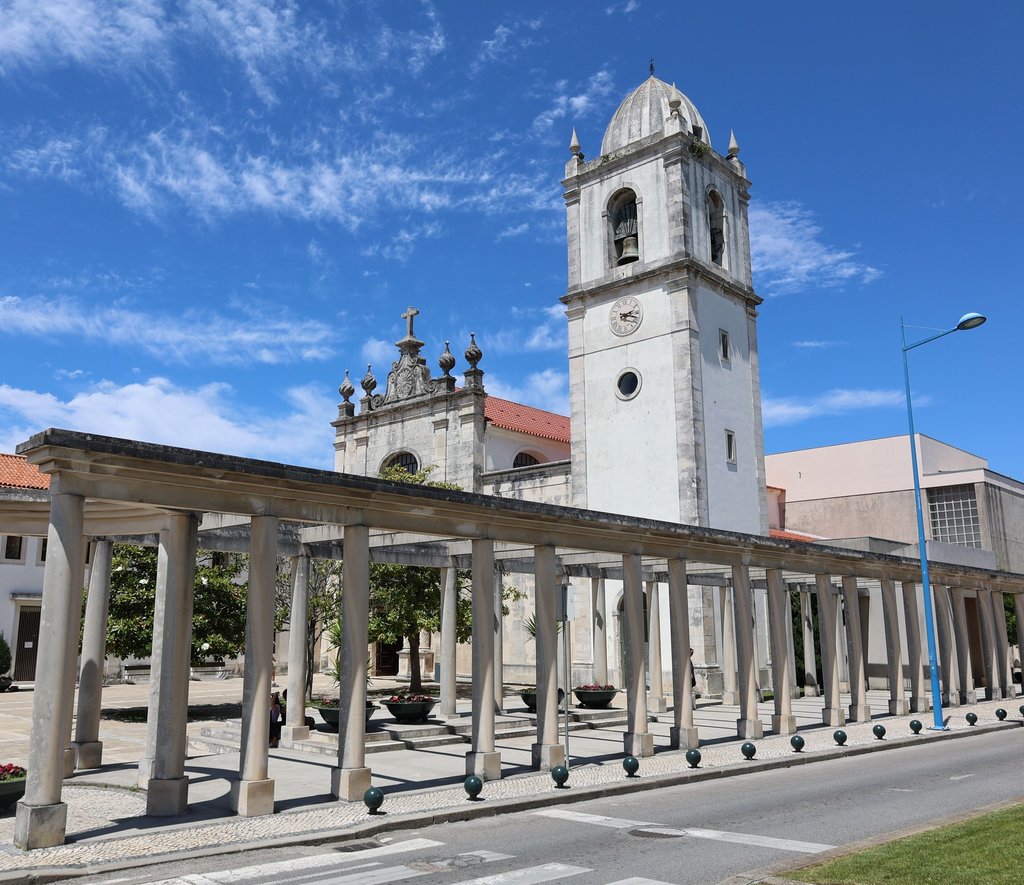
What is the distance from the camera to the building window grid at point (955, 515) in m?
47.6

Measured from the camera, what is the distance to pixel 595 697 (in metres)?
24.9

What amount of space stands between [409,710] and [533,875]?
12.5 m

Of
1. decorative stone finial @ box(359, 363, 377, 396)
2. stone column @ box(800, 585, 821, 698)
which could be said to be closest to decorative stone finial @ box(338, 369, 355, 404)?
decorative stone finial @ box(359, 363, 377, 396)

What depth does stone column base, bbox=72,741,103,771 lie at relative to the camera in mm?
15406

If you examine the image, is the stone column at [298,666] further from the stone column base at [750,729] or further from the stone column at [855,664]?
the stone column at [855,664]

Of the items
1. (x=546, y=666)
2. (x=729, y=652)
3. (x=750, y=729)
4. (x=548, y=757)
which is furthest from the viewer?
(x=729, y=652)

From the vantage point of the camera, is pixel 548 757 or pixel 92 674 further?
pixel 548 757

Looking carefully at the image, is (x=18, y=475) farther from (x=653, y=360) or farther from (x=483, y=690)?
(x=483, y=690)

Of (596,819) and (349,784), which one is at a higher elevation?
(349,784)

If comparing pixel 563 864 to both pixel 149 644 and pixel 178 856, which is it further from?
pixel 149 644

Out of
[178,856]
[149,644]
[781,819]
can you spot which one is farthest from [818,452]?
[178,856]

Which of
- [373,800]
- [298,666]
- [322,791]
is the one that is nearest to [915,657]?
[298,666]

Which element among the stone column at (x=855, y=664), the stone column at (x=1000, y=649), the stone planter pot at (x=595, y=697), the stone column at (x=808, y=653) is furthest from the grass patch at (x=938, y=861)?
the stone column at (x=1000, y=649)

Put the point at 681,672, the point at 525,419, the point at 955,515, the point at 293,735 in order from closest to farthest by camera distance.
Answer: the point at 681,672, the point at 293,735, the point at 525,419, the point at 955,515
